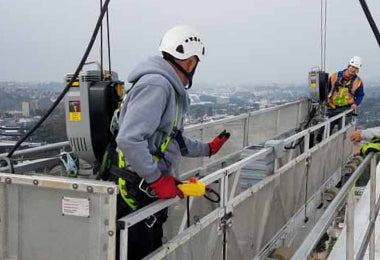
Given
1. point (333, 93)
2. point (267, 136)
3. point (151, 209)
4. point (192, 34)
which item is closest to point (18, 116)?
point (192, 34)

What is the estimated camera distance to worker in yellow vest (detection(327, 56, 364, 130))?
8.62m

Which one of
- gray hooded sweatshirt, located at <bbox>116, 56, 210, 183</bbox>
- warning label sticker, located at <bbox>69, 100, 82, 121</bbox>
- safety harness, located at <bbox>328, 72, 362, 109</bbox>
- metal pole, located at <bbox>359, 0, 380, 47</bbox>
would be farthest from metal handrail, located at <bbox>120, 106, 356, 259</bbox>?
safety harness, located at <bbox>328, 72, 362, 109</bbox>

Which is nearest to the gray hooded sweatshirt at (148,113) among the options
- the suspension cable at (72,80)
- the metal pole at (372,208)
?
the suspension cable at (72,80)

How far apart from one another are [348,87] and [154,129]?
23.1ft

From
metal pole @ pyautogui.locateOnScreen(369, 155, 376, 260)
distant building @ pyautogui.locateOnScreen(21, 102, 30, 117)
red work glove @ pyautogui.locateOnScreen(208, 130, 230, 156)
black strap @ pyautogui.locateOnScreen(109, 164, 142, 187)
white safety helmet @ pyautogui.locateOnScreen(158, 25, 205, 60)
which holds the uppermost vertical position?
white safety helmet @ pyautogui.locateOnScreen(158, 25, 205, 60)

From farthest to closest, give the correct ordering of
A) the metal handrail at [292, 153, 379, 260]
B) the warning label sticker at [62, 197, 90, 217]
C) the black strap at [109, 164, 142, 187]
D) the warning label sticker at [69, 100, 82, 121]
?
the warning label sticker at [69, 100, 82, 121] < the black strap at [109, 164, 142, 187] < the warning label sticker at [62, 197, 90, 217] < the metal handrail at [292, 153, 379, 260]

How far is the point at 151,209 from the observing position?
2.26m

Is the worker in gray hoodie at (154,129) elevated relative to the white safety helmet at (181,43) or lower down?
lower down

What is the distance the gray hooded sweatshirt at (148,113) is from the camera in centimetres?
227

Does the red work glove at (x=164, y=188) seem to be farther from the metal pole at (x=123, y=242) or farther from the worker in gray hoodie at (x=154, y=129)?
the metal pole at (x=123, y=242)

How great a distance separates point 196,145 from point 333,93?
248 inches

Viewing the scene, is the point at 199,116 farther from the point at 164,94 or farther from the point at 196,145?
the point at 164,94

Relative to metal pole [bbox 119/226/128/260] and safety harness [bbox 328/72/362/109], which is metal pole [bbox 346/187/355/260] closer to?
metal pole [bbox 119/226/128/260]

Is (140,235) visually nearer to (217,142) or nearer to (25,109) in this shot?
(217,142)
